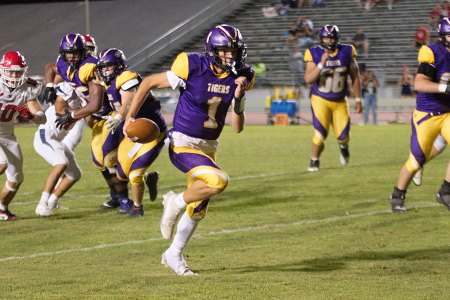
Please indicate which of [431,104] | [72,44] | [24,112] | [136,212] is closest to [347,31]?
[72,44]

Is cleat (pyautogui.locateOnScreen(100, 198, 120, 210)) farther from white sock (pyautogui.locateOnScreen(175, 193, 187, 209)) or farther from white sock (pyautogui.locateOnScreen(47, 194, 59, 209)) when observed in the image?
white sock (pyautogui.locateOnScreen(175, 193, 187, 209))

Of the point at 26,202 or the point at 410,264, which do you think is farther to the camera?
the point at 26,202

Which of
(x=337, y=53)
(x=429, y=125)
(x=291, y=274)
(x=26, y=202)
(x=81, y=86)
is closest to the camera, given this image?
(x=291, y=274)

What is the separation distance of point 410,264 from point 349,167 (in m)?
7.25

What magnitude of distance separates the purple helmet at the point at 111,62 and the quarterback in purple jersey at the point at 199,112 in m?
2.61

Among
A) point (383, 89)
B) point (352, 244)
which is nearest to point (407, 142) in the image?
point (383, 89)

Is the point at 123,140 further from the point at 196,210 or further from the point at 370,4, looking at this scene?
the point at 370,4

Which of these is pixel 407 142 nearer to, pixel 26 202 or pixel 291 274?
pixel 26 202

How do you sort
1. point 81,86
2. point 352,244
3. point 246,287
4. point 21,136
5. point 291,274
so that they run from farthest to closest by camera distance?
point 21,136
point 81,86
point 352,244
point 291,274
point 246,287

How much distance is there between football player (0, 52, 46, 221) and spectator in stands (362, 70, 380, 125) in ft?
51.0

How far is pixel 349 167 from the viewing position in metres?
14.0

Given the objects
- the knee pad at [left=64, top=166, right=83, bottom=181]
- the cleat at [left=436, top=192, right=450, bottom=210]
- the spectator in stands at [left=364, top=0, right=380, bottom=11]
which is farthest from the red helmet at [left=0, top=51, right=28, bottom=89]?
the spectator in stands at [left=364, top=0, right=380, bottom=11]

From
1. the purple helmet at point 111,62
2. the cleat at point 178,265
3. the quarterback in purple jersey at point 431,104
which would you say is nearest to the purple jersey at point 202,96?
the cleat at point 178,265

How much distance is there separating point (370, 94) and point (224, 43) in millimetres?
17976
